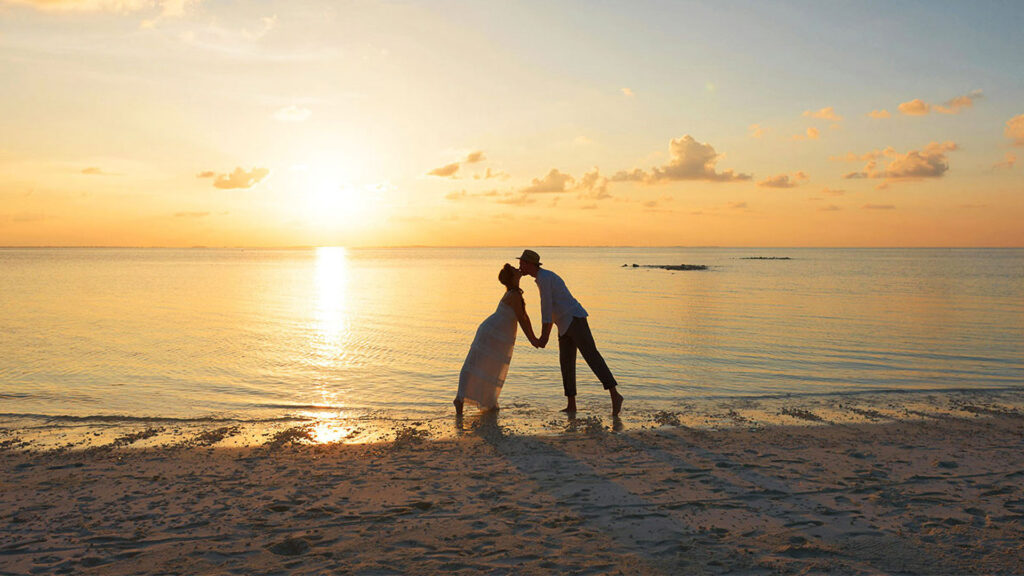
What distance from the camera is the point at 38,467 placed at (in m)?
7.45

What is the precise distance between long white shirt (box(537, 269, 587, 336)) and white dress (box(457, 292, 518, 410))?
0.61 m

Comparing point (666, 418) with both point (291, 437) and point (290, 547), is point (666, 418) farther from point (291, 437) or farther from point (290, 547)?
point (290, 547)

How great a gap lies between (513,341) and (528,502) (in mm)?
4212

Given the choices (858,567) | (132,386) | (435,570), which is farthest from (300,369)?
(858,567)

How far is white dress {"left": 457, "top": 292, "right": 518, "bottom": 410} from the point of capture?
10180 millimetres

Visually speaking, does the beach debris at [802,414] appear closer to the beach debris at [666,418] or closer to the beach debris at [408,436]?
the beach debris at [666,418]

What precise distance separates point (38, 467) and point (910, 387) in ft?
48.6

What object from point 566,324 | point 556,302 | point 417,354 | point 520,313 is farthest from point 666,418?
point 417,354

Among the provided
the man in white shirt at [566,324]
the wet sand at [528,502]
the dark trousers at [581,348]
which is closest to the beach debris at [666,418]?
the wet sand at [528,502]

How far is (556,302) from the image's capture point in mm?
10031

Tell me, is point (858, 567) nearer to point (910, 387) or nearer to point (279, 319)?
point (910, 387)

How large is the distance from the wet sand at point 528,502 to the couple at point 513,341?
3.83 ft

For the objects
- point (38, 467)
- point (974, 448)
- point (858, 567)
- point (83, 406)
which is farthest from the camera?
point (83, 406)

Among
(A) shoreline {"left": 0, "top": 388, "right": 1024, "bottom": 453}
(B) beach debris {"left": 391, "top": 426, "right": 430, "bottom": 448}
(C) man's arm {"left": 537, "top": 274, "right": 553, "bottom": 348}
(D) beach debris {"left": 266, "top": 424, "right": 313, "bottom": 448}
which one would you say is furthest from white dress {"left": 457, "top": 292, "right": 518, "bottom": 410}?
(D) beach debris {"left": 266, "top": 424, "right": 313, "bottom": 448}
